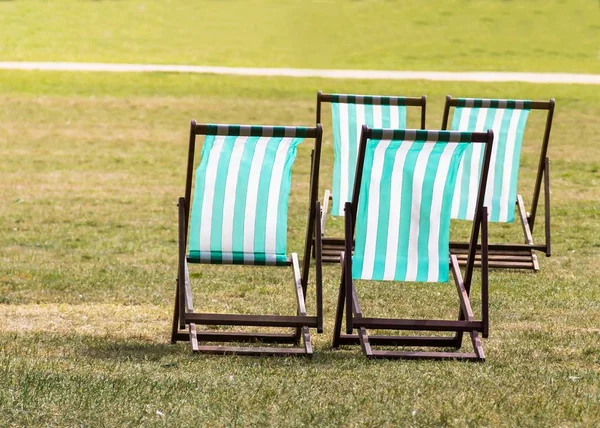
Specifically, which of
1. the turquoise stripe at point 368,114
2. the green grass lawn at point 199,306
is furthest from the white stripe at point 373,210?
the turquoise stripe at point 368,114

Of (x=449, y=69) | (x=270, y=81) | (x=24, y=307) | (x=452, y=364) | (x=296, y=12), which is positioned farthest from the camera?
(x=296, y=12)

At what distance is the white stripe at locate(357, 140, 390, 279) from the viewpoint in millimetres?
5992

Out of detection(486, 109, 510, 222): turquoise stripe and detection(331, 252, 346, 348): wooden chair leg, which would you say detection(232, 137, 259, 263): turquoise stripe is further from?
detection(486, 109, 510, 222): turquoise stripe

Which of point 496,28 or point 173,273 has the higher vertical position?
point 496,28

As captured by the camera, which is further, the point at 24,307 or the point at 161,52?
the point at 161,52

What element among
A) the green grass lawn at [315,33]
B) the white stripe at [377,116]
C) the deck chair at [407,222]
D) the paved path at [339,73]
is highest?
the green grass lawn at [315,33]

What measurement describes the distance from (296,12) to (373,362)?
36.9m

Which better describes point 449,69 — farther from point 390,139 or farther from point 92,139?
point 390,139

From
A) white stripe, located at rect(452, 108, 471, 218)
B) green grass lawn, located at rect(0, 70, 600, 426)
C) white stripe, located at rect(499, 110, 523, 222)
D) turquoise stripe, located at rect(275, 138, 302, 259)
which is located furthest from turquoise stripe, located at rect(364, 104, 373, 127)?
turquoise stripe, located at rect(275, 138, 302, 259)

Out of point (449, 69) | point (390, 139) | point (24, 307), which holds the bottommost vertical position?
point (24, 307)

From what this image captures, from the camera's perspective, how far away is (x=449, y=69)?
3020cm

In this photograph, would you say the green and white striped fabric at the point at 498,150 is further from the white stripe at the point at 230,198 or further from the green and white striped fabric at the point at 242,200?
the white stripe at the point at 230,198

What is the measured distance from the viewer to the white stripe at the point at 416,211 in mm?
5996

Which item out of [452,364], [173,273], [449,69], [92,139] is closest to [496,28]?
[449,69]
